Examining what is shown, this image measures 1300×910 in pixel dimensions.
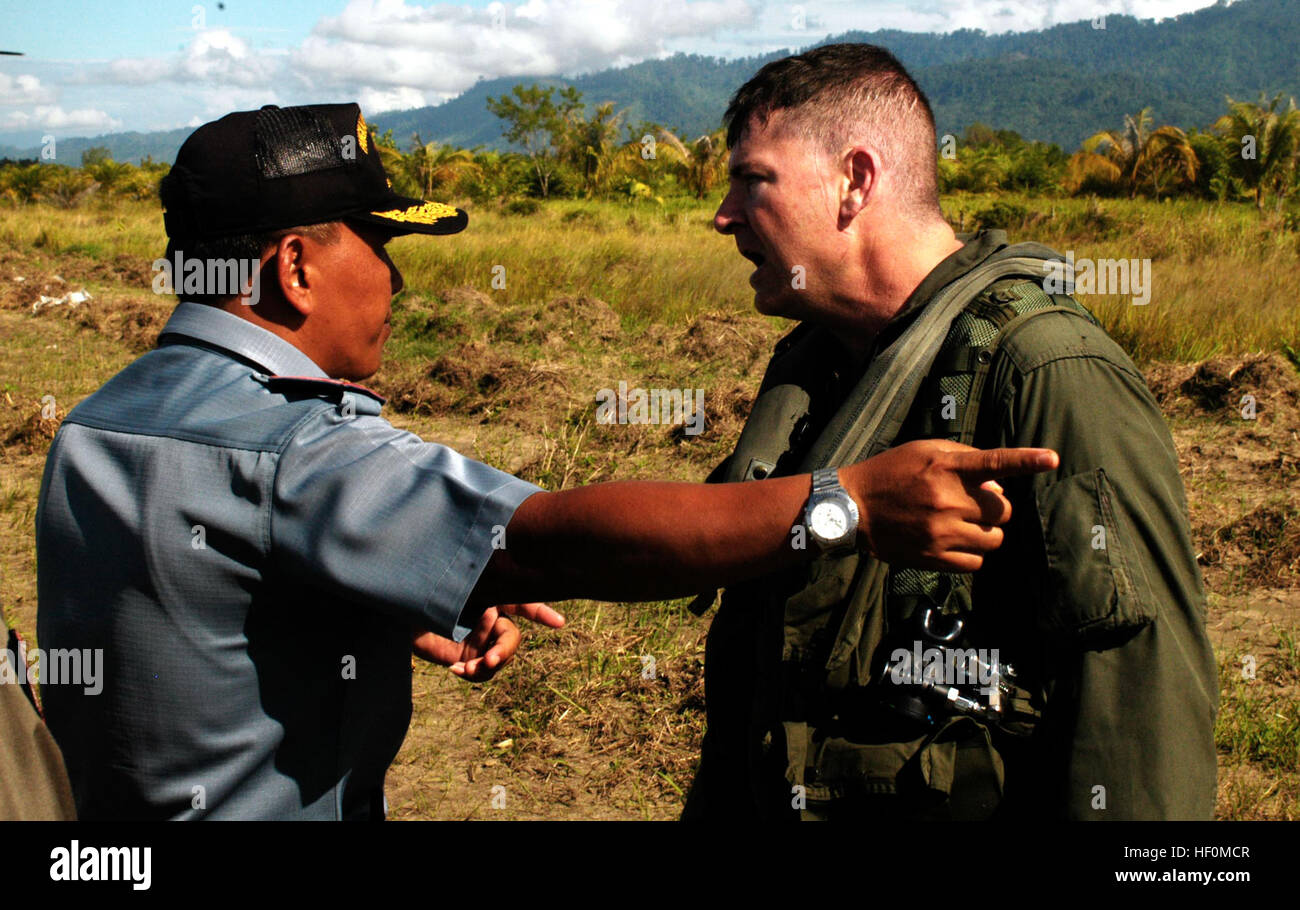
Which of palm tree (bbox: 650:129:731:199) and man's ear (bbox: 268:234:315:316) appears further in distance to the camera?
palm tree (bbox: 650:129:731:199)

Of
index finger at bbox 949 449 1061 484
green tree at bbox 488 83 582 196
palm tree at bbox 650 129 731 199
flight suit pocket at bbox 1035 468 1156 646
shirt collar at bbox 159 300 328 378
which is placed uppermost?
green tree at bbox 488 83 582 196

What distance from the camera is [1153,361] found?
8.30 m

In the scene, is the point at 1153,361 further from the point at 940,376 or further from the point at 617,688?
the point at 940,376

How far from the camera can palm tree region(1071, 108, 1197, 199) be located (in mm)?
26297

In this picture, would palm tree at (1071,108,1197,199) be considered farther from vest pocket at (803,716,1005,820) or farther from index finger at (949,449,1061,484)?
index finger at (949,449,1061,484)

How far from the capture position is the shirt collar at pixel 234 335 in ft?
4.90

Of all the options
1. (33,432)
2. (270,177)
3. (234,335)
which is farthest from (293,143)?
(33,432)

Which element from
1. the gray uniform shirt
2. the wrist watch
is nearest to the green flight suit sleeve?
the wrist watch

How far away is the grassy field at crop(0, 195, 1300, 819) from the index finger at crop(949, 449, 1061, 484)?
3052mm

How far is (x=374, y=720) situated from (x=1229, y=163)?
27.9 metres

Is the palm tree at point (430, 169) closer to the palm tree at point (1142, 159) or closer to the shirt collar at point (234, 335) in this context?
the palm tree at point (1142, 159)

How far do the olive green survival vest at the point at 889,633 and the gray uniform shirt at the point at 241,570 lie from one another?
2.37ft

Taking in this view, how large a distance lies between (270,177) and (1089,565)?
1.41m
